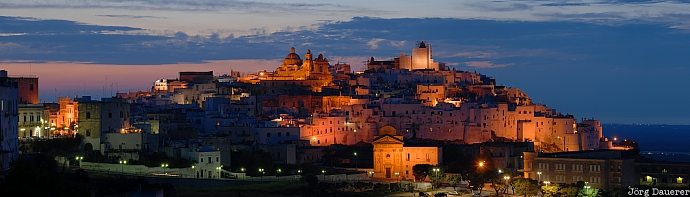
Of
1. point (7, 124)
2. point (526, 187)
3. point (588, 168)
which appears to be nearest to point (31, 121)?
point (7, 124)

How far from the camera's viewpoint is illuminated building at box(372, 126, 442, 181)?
71312 millimetres

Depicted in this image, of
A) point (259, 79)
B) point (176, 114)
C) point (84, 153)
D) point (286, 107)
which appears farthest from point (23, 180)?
point (259, 79)

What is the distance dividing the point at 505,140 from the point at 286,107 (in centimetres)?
1689

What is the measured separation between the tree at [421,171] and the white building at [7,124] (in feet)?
85.2

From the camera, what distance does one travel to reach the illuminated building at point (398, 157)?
71.3 meters

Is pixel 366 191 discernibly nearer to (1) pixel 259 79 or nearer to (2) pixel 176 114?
(2) pixel 176 114

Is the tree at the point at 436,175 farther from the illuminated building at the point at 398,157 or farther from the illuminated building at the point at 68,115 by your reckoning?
the illuminated building at the point at 68,115

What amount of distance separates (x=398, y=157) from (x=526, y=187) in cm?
1298

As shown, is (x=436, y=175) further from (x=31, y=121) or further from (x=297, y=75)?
(x=297, y=75)

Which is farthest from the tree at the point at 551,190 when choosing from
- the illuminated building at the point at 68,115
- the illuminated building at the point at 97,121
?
the illuminated building at the point at 68,115

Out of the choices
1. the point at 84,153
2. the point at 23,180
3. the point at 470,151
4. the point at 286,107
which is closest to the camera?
the point at 23,180

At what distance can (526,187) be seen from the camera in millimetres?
60062

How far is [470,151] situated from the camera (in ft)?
243

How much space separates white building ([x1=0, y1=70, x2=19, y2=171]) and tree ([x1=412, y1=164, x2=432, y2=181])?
85.2 feet
